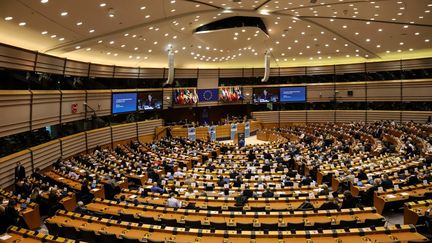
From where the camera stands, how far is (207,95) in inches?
1533

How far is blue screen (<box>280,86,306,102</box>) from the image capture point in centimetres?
4066

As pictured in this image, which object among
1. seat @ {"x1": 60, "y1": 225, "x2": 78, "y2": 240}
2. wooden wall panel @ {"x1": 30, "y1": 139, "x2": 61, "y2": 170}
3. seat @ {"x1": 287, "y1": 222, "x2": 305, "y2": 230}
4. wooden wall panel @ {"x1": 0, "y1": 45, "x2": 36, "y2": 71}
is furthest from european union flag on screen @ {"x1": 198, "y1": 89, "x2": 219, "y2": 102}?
seat @ {"x1": 287, "y1": 222, "x2": 305, "y2": 230}

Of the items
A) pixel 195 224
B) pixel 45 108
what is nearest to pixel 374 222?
pixel 195 224

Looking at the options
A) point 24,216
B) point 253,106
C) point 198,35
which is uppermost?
point 198,35

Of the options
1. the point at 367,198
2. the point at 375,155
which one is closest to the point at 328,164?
the point at 375,155

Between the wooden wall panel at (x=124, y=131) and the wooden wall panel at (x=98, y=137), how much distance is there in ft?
2.81

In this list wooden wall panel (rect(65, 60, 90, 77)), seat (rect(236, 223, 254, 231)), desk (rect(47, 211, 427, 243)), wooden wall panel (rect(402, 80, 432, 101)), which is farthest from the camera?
wooden wall panel (rect(402, 80, 432, 101))

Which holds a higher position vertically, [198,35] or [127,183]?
[198,35]

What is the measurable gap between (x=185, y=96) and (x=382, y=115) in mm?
21718

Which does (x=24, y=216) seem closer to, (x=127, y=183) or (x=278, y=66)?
(x=127, y=183)

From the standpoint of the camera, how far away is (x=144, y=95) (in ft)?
111

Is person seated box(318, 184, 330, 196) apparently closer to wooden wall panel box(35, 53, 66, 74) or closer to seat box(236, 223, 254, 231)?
seat box(236, 223, 254, 231)

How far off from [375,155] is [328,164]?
4082mm

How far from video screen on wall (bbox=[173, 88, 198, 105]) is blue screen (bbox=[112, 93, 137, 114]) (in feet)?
17.1
